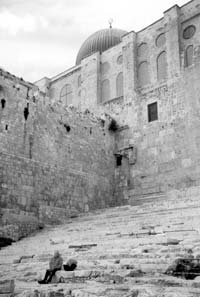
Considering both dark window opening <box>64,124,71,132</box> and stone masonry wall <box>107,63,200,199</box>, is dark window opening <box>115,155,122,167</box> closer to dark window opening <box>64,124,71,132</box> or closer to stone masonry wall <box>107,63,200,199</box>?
stone masonry wall <box>107,63,200,199</box>

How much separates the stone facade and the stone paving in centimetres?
260

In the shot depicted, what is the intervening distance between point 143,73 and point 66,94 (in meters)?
5.99

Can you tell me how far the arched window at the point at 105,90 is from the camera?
20781 millimetres

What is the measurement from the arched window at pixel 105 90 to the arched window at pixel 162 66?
10.9 feet

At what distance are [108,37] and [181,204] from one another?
51.0ft

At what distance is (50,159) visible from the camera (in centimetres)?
1540

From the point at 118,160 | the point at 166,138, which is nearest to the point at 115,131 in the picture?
the point at 118,160

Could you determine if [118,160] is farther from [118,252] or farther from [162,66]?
[118,252]

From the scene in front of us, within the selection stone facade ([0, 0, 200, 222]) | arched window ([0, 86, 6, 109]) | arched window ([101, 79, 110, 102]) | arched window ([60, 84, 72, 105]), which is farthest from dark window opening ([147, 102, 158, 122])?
arched window ([0, 86, 6, 109])

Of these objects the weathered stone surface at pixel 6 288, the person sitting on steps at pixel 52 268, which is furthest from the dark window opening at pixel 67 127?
the weathered stone surface at pixel 6 288

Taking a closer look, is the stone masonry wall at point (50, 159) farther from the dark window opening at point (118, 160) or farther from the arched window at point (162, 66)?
the arched window at point (162, 66)

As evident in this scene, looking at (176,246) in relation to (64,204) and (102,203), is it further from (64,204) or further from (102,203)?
(102,203)

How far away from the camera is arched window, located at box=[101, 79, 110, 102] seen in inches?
818

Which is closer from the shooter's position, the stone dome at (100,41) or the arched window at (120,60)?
the arched window at (120,60)
